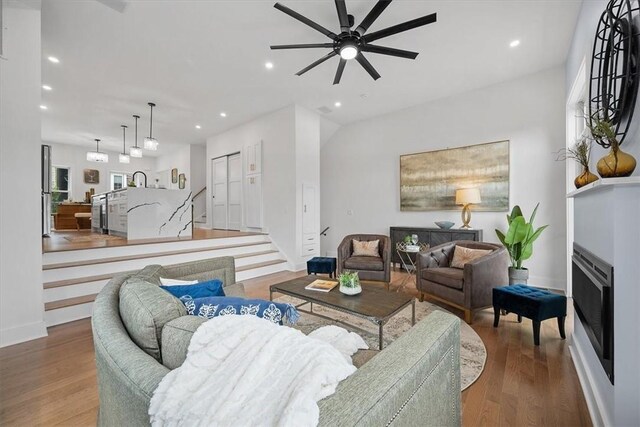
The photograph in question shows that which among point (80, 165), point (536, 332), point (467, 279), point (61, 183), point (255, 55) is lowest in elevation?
point (536, 332)

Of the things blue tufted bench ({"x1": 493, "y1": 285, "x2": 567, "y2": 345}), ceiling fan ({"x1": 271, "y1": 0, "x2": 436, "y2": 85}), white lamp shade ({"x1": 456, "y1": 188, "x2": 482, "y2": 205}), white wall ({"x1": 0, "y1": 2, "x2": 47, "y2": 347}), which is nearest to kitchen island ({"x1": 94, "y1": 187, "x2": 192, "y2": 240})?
white wall ({"x1": 0, "y1": 2, "x2": 47, "y2": 347})

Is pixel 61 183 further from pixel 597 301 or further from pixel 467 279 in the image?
pixel 597 301

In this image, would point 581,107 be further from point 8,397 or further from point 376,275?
point 8,397

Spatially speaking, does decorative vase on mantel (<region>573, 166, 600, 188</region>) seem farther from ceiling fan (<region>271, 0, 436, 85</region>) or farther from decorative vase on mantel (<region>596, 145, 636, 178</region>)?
ceiling fan (<region>271, 0, 436, 85</region>)

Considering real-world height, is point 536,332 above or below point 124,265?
below

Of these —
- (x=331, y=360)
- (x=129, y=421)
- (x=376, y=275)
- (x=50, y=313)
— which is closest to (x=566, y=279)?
(x=376, y=275)

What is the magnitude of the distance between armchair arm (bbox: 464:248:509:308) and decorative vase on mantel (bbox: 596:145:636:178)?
1.73 meters

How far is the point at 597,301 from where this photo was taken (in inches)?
60.2

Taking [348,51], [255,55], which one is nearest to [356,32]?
[348,51]

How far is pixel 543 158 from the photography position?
13.9 feet

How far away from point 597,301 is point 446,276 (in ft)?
5.48

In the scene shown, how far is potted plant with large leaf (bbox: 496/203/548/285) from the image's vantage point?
377cm

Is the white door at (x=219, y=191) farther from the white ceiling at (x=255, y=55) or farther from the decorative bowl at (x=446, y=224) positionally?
the decorative bowl at (x=446, y=224)

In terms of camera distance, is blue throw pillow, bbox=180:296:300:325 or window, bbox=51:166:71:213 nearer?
blue throw pillow, bbox=180:296:300:325
